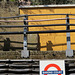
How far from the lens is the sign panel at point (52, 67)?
4.21 meters

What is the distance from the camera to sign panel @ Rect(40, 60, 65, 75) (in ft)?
13.8

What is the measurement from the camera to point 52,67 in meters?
4.27

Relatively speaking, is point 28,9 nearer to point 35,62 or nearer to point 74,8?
point 74,8

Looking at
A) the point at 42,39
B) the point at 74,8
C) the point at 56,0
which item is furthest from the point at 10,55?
A: the point at 56,0

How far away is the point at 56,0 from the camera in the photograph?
10.4 m

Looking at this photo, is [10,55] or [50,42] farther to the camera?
[50,42]

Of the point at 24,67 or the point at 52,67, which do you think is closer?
the point at 52,67

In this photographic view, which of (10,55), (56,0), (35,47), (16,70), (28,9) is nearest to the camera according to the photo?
(16,70)

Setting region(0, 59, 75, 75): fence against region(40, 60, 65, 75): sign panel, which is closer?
region(40, 60, 65, 75): sign panel

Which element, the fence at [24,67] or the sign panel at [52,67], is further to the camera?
the fence at [24,67]

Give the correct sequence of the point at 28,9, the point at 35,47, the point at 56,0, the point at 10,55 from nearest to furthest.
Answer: the point at 10,55
the point at 35,47
the point at 28,9
the point at 56,0

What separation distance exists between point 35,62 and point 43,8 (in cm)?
326

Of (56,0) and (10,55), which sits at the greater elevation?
(56,0)

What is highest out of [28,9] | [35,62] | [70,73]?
[28,9]
